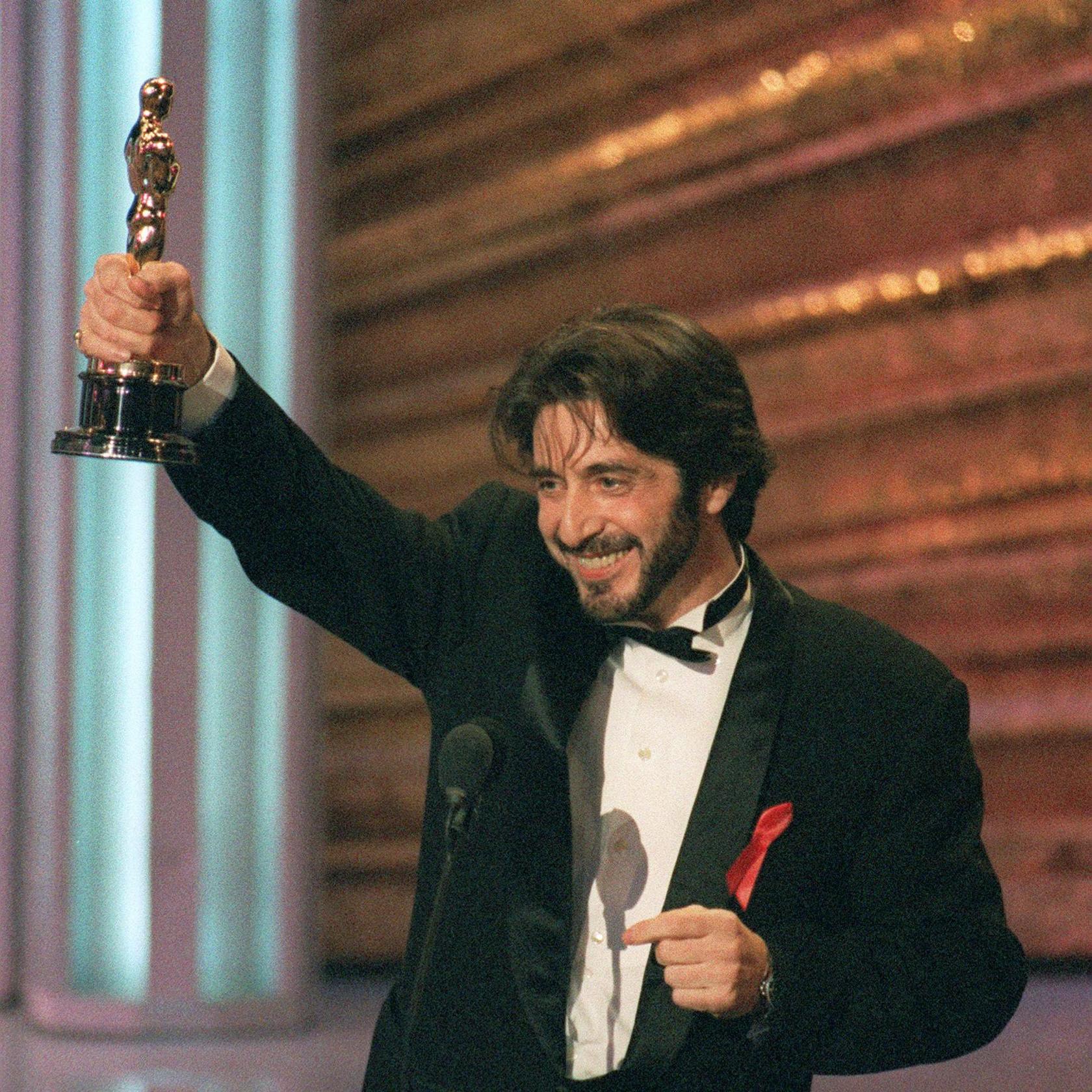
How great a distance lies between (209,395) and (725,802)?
682 mm

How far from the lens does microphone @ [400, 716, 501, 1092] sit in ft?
4.69

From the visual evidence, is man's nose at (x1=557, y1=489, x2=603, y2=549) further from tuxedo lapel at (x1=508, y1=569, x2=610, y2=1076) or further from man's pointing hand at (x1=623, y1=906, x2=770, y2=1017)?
man's pointing hand at (x1=623, y1=906, x2=770, y2=1017)

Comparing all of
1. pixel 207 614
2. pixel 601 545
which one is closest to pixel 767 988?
pixel 601 545

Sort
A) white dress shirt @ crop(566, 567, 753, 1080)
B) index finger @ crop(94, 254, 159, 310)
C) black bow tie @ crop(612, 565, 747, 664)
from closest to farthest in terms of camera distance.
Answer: index finger @ crop(94, 254, 159, 310) < white dress shirt @ crop(566, 567, 753, 1080) < black bow tie @ crop(612, 565, 747, 664)

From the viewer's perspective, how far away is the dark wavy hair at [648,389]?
1872mm

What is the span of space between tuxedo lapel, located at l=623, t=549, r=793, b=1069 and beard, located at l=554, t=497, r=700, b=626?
117 mm

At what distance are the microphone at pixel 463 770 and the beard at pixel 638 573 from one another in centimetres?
36

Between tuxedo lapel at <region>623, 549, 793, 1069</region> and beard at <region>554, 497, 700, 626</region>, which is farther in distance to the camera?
beard at <region>554, 497, 700, 626</region>

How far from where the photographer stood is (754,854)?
172 cm

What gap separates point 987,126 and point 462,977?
281cm

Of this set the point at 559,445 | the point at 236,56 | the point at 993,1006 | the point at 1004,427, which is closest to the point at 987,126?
the point at 1004,427

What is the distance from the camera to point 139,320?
156cm

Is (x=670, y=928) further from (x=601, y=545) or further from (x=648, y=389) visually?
(x=648, y=389)

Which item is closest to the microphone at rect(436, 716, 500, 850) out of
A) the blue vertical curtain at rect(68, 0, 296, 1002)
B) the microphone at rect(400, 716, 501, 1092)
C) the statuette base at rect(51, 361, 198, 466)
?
the microphone at rect(400, 716, 501, 1092)
